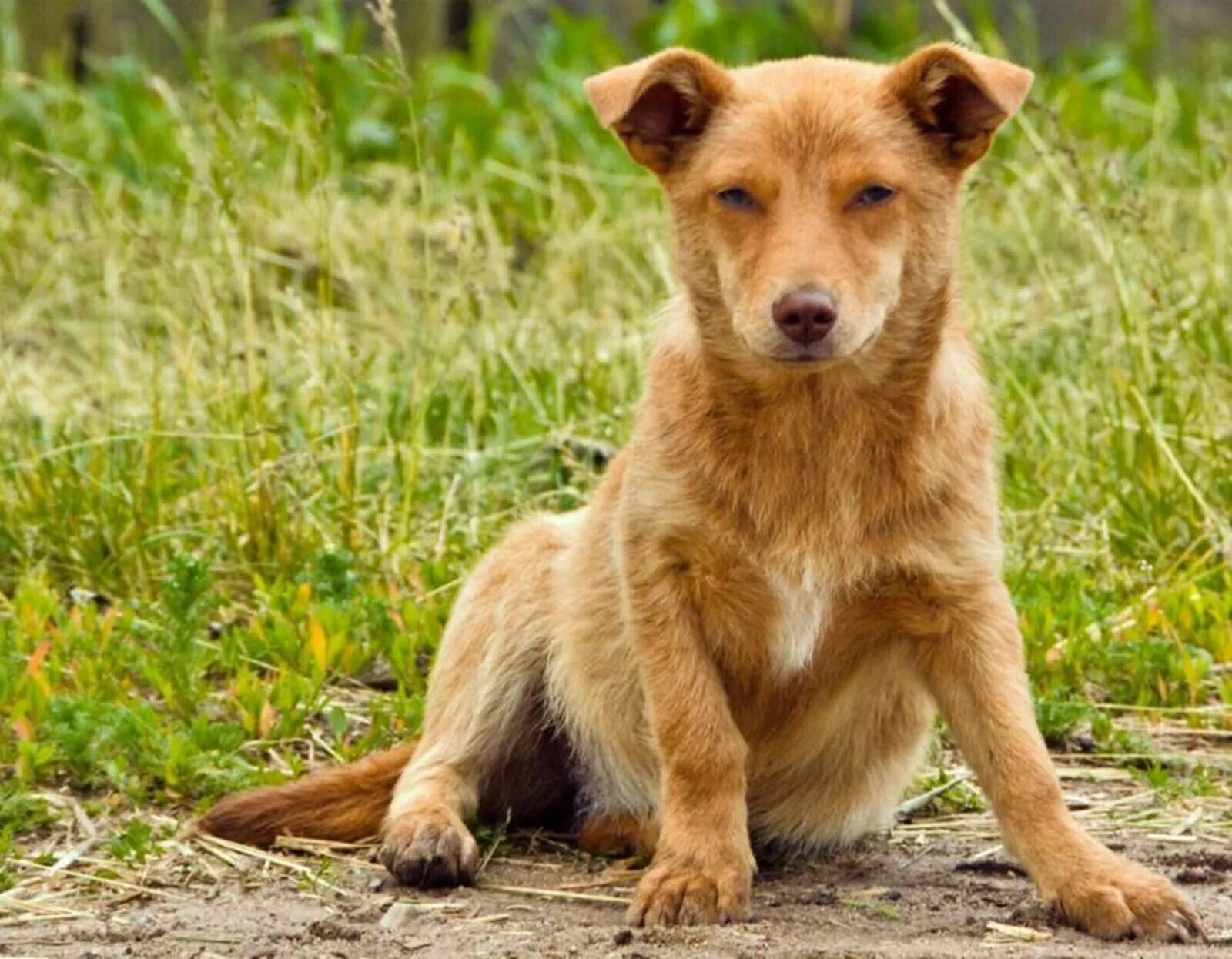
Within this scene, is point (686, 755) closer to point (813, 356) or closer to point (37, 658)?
point (813, 356)

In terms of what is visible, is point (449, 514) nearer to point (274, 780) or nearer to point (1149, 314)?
point (274, 780)

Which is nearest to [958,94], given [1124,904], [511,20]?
[1124,904]

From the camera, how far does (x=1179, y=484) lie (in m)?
6.17

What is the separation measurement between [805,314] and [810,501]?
1.56 feet

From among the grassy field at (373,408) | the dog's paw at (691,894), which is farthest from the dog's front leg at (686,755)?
the grassy field at (373,408)

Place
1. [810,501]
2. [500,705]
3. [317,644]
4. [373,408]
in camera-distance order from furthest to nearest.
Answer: [373,408]
[317,644]
[500,705]
[810,501]

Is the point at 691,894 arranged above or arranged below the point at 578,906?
above

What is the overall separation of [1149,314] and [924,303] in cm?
264

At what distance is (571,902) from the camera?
4227 mm

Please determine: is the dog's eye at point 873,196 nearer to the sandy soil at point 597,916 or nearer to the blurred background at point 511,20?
the sandy soil at point 597,916

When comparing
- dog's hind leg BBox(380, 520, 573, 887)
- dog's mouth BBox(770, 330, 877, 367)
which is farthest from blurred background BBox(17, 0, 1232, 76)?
dog's mouth BBox(770, 330, 877, 367)

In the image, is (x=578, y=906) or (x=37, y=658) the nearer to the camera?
(x=578, y=906)

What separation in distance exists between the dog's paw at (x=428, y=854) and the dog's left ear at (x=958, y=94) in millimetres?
1641

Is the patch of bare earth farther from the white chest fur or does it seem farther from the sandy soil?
the white chest fur
